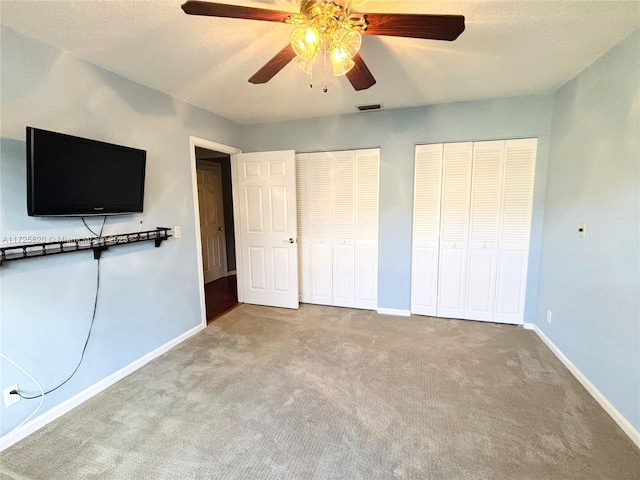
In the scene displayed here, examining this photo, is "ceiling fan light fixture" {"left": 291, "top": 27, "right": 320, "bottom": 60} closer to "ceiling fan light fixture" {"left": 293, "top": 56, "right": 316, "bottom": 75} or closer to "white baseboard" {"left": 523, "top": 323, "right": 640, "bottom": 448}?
"ceiling fan light fixture" {"left": 293, "top": 56, "right": 316, "bottom": 75}

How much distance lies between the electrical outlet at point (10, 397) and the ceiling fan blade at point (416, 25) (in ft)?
9.23

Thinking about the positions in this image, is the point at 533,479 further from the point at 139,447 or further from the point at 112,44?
the point at 112,44

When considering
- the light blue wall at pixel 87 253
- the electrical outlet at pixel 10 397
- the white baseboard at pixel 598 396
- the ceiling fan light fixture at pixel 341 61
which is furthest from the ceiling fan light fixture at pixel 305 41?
the white baseboard at pixel 598 396

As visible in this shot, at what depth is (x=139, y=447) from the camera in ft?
5.56

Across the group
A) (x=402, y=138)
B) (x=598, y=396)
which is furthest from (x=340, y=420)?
(x=402, y=138)

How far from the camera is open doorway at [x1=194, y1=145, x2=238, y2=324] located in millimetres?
4805

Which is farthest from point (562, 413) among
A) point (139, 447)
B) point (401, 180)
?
point (139, 447)

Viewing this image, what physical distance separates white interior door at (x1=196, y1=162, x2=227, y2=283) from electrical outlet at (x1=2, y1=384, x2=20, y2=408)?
3077 mm

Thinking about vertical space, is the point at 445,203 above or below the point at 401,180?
below

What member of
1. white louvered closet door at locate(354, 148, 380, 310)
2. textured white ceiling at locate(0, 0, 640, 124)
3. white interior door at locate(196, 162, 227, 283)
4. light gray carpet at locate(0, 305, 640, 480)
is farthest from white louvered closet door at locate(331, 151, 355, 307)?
white interior door at locate(196, 162, 227, 283)

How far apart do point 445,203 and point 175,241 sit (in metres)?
2.88

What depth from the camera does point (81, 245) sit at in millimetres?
2021

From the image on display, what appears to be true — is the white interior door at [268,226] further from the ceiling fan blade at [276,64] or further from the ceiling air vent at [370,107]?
the ceiling fan blade at [276,64]

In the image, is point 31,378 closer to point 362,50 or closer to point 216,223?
point 362,50
